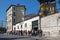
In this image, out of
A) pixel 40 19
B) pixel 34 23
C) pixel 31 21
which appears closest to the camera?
pixel 40 19

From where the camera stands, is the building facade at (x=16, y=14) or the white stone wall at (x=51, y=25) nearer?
the white stone wall at (x=51, y=25)

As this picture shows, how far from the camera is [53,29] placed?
34.0 m

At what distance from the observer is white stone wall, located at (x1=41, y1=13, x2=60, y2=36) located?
33.0 metres

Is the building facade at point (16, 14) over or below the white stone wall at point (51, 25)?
over

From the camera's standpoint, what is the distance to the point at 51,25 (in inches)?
1375

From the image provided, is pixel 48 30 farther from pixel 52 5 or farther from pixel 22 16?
pixel 22 16

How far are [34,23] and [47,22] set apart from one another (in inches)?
327

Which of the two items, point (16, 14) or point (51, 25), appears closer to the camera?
point (51, 25)

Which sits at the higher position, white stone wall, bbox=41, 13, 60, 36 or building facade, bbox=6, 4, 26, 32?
building facade, bbox=6, 4, 26, 32

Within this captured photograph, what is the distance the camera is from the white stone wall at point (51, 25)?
33.0m

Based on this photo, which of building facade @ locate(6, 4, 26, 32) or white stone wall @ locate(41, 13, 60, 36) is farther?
building facade @ locate(6, 4, 26, 32)

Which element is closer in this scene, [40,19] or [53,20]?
[53,20]

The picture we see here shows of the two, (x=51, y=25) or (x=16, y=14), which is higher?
(x=16, y=14)

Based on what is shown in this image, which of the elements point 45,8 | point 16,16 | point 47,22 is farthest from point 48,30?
point 16,16
